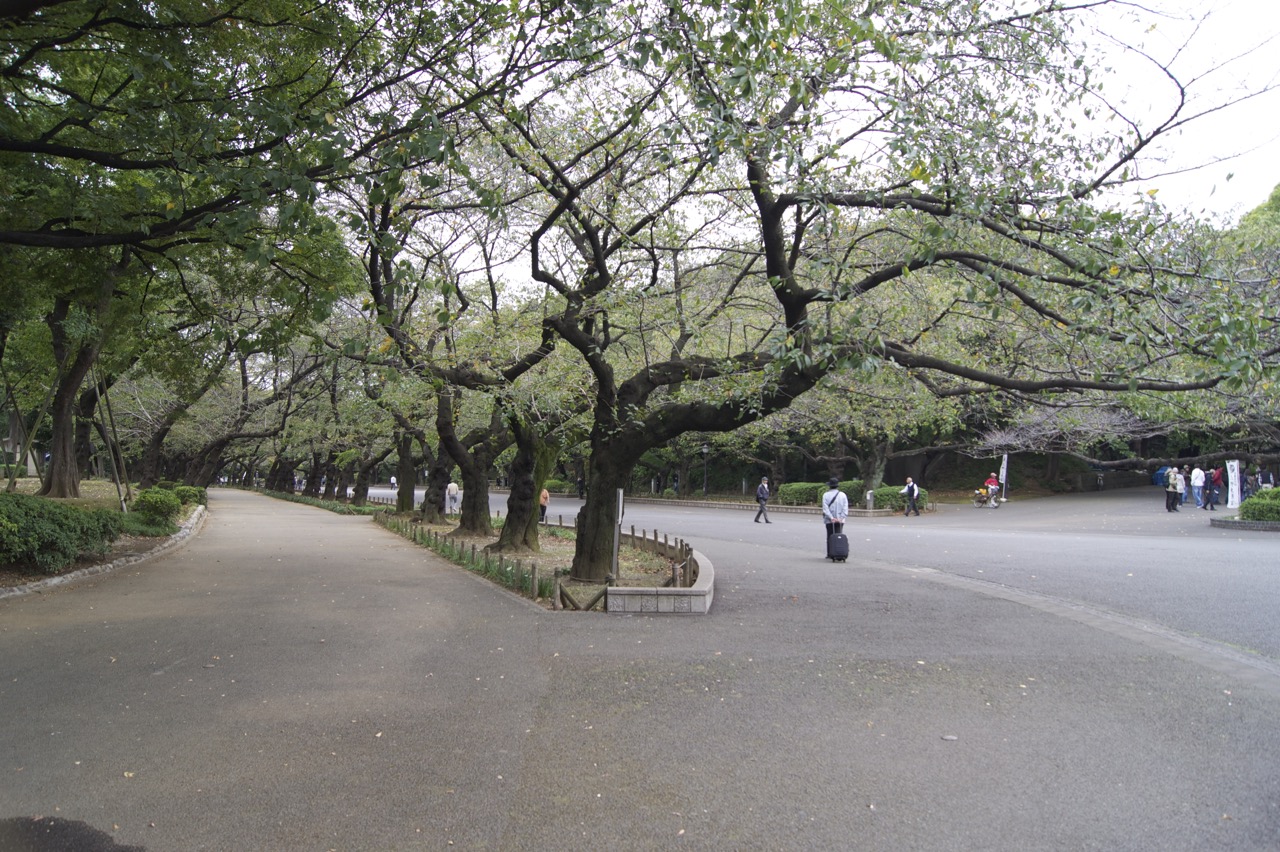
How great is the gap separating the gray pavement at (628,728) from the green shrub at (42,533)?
0.88 meters

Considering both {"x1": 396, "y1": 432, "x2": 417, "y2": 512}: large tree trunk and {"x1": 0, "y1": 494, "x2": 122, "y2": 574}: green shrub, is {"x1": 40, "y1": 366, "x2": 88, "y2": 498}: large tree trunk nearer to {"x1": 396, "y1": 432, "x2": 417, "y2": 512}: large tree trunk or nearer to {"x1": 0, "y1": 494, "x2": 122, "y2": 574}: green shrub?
{"x1": 0, "y1": 494, "x2": 122, "y2": 574}: green shrub

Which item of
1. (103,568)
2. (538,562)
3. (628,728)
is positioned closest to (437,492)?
(538,562)

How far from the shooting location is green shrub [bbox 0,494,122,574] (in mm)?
10164

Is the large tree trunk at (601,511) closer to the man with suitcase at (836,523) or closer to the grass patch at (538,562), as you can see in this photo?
the grass patch at (538,562)

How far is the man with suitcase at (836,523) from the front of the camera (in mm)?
14859

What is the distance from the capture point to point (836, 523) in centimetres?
1511

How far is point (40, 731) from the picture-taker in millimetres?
→ 5176

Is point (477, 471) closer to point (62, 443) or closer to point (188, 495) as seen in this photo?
point (62, 443)

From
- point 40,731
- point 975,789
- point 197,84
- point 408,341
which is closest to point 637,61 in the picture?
point 197,84

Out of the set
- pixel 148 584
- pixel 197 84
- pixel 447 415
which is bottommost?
pixel 148 584

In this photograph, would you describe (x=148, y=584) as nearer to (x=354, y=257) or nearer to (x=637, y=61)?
(x=354, y=257)

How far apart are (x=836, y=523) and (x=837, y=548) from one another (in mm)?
477

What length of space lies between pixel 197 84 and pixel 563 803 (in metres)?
6.37

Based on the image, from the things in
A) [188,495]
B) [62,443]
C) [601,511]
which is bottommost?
[188,495]
